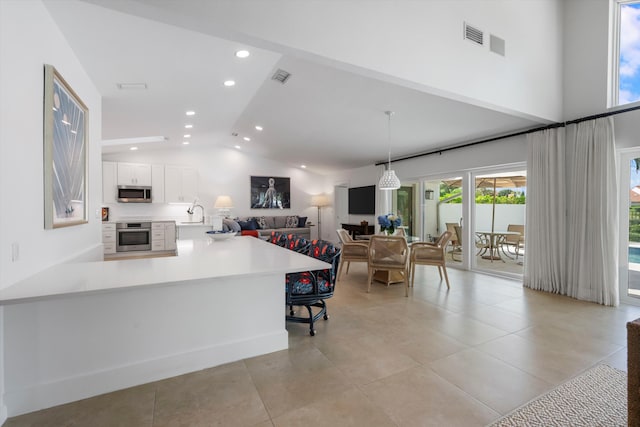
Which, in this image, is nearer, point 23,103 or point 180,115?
point 23,103

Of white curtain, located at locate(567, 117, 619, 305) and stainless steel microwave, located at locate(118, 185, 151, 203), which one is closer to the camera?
white curtain, located at locate(567, 117, 619, 305)

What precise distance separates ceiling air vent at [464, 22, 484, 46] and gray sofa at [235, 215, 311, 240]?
638cm

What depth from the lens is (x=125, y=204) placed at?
7043 millimetres

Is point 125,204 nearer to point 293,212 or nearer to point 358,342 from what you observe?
point 293,212

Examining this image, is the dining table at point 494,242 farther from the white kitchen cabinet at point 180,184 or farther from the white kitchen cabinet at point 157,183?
the white kitchen cabinet at point 157,183

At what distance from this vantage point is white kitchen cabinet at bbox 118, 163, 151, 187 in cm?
677

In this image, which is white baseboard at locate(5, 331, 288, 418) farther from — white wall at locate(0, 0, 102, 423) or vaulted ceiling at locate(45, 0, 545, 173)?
vaulted ceiling at locate(45, 0, 545, 173)

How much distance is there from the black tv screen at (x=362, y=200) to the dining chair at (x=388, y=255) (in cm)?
360

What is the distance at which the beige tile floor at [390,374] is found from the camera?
64.8 inches

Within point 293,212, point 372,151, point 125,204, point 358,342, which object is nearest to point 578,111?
point 372,151

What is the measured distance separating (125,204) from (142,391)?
21.2 ft

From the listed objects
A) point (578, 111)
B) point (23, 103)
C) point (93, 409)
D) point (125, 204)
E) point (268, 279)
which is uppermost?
point (578, 111)

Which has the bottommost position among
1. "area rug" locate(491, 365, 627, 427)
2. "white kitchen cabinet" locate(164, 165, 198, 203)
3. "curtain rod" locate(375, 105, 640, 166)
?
"area rug" locate(491, 365, 627, 427)

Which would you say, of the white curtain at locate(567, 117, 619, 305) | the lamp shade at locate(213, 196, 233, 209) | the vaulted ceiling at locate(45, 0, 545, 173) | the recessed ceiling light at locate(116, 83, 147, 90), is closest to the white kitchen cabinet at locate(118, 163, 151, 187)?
the vaulted ceiling at locate(45, 0, 545, 173)
